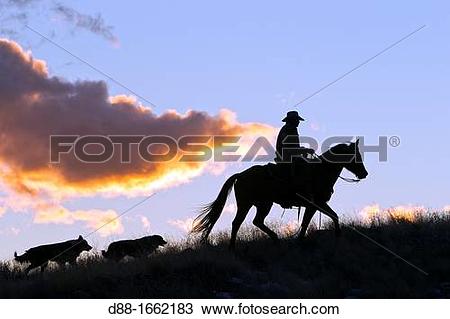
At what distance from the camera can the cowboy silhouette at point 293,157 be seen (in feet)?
60.1

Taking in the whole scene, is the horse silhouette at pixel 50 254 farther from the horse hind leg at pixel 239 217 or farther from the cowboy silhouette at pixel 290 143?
the cowboy silhouette at pixel 290 143

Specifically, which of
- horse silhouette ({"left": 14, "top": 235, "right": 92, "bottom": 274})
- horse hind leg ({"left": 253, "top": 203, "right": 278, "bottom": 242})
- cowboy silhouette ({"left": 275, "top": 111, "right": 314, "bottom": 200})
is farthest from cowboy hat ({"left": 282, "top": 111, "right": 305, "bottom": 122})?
horse silhouette ({"left": 14, "top": 235, "right": 92, "bottom": 274})

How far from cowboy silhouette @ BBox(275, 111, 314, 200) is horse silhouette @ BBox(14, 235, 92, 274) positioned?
5.82 metres

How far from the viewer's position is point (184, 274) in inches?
602

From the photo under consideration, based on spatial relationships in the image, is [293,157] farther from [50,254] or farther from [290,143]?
[50,254]

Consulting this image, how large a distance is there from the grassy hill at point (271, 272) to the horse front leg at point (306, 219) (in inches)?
11.2

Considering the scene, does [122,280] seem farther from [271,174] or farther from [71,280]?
[271,174]

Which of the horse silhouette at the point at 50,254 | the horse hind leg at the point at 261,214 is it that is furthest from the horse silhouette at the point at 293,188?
the horse silhouette at the point at 50,254

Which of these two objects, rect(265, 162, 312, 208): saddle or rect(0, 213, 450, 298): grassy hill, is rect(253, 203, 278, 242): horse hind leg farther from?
rect(265, 162, 312, 208): saddle

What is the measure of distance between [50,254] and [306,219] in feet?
22.1

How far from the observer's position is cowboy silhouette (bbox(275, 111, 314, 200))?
→ 18328mm

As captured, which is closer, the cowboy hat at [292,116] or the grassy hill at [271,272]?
the grassy hill at [271,272]

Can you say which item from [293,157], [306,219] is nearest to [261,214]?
[306,219]
